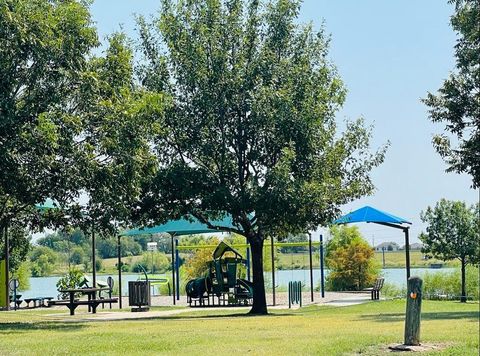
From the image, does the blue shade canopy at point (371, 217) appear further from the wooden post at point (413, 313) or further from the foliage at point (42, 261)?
the foliage at point (42, 261)

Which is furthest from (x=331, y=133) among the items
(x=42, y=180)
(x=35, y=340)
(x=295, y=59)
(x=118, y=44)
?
(x=35, y=340)

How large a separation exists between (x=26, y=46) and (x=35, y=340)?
247 inches

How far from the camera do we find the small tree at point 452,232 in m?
37.8

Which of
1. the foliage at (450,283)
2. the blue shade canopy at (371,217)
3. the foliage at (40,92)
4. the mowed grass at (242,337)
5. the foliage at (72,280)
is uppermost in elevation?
the foliage at (40,92)

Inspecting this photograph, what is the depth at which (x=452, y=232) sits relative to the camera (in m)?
38.5

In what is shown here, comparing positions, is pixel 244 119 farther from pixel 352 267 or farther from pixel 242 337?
pixel 352 267

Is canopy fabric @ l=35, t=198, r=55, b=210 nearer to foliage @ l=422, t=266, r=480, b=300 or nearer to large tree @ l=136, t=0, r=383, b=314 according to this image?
large tree @ l=136, t=0, r=383, b=314

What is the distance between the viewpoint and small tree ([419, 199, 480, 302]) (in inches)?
1487

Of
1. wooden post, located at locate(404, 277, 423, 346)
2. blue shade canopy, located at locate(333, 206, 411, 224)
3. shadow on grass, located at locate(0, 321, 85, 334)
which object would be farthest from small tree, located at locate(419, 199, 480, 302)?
wooden post, located at locate(404, 277, 423, 346)

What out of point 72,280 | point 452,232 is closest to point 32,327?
point 72,280

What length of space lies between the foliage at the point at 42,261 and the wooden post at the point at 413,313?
7346cm

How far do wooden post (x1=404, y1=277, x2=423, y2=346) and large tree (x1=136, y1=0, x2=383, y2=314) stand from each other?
9.62 meters

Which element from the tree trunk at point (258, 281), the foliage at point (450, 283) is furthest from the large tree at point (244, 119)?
the foliage at point (450, 283)

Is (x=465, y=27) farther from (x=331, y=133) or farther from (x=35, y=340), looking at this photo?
A: (x=35, y=340)
